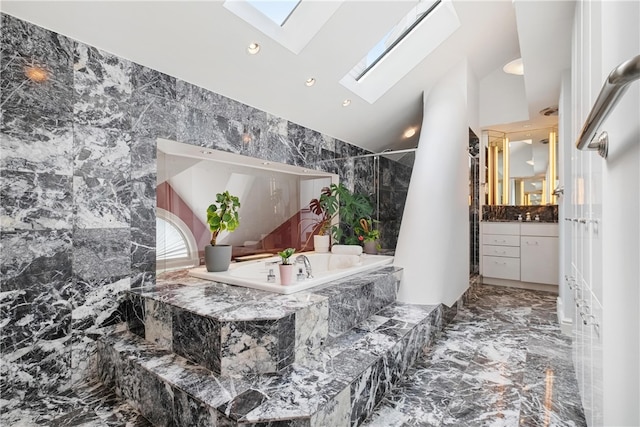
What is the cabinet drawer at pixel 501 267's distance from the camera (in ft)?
14.6

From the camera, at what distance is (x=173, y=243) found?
2.69 metres

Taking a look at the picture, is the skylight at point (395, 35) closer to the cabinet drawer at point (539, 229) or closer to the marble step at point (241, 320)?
the marble step at point (241, 320)

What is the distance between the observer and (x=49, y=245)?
1775 mm

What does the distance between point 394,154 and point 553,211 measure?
2.52m

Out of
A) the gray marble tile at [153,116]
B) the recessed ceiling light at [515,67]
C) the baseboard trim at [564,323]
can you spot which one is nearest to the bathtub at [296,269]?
the gray marble tile at [153,116]

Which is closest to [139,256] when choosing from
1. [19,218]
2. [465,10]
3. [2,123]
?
[19,218]

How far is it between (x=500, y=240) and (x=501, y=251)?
160mm

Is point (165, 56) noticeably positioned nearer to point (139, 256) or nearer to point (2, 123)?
point (2, 123)

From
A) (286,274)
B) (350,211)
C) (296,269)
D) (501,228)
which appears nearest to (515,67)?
(501,228)

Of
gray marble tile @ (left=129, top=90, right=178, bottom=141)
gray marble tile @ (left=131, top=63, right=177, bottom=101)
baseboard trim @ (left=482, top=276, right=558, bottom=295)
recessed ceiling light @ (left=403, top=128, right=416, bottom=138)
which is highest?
recessed ceiling light @ (left=403, top=128, right=416, bottom=138)

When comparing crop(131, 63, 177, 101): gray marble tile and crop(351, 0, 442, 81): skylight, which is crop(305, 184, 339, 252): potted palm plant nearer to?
crop(351, 0, 442, 81): skylight

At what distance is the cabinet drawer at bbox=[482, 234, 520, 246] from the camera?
4418mm

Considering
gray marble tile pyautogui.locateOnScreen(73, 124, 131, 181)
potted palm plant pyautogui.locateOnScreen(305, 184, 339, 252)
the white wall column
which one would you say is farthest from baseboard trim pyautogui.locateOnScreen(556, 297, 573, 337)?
gray marble tile pyautogui.locateOnScreen(73, 124, 131, 181)

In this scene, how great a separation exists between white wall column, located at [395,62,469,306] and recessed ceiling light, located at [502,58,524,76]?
976 millimetres
